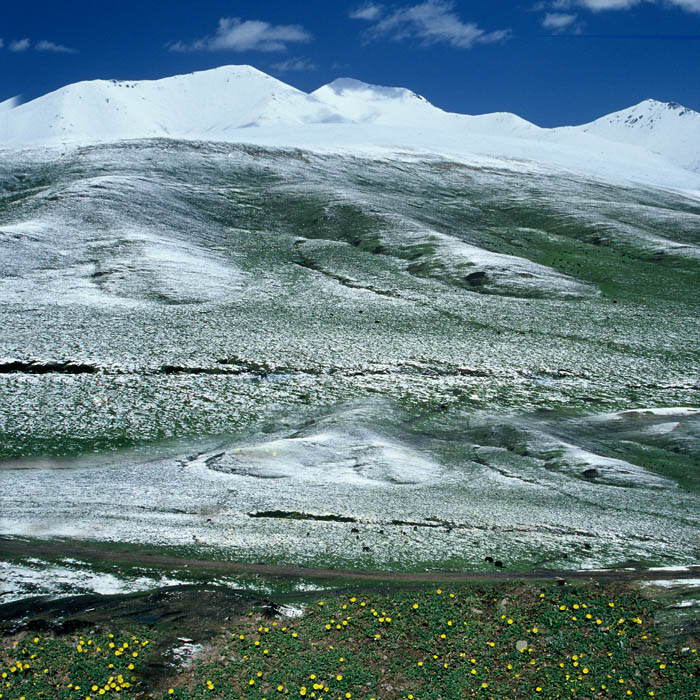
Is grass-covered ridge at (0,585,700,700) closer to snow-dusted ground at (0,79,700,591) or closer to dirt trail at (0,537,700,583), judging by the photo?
dirt trail at (0,537,700,583)

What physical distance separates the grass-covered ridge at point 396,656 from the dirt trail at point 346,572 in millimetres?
1527

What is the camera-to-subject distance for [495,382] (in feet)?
150

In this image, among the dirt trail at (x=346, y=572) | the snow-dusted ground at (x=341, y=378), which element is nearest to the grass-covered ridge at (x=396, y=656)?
the dirt trail at (x=346, y=572)

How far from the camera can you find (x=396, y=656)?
16.8 meters

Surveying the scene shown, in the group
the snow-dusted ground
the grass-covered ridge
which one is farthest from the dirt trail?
the grass-covered ridge

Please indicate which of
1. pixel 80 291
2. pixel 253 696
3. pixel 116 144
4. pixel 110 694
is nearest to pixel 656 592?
pixel 253 696

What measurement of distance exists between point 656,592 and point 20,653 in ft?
A: 55.5

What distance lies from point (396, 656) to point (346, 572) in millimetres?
4477

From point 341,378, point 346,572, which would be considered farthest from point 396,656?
point 341,378

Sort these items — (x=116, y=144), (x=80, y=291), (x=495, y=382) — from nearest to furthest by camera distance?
(x=495, y=382) < (x=80, y=291) < (x=116, y=144)

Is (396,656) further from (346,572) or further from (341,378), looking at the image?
(341,378)

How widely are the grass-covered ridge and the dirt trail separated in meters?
1.53

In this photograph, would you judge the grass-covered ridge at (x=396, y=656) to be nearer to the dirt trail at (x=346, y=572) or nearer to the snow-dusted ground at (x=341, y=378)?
the dirt trail at (x=346, y=572)

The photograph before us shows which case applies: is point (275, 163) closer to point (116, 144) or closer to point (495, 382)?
point (116, 144)
